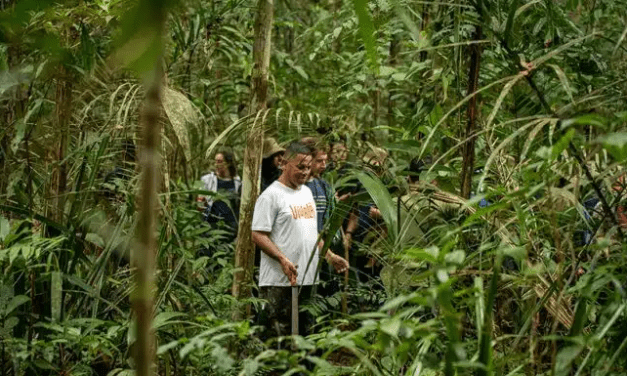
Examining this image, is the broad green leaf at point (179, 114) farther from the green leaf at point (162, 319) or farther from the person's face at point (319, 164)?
the person's face at point (319, 164)

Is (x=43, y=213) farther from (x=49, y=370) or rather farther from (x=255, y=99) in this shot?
(x=255, y=99)

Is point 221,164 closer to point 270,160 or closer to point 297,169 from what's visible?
point 270,160

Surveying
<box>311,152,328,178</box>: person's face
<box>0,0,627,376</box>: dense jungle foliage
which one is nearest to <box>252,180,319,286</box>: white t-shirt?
<box>311,152,328,178</box>: person's face

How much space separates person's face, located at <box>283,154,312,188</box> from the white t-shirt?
0.18 ft

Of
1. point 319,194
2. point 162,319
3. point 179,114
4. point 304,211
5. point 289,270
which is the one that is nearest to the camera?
point 162,319

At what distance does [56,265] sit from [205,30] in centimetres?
239

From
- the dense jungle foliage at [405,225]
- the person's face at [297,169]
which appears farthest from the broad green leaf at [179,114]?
the person's face at [297,169]

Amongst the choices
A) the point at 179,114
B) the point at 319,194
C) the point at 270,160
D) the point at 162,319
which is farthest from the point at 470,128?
the point at 270,160

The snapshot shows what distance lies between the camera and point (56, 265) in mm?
3492

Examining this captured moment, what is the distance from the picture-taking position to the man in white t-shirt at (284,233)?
502 centimetres

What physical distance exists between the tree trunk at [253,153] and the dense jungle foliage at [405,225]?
0.50 feet

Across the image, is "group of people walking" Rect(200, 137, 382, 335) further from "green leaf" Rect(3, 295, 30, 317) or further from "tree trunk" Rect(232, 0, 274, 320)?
"green leaf" Rect(3, 295, 30, 317)

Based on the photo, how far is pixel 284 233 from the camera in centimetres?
513

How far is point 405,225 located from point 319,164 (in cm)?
273
